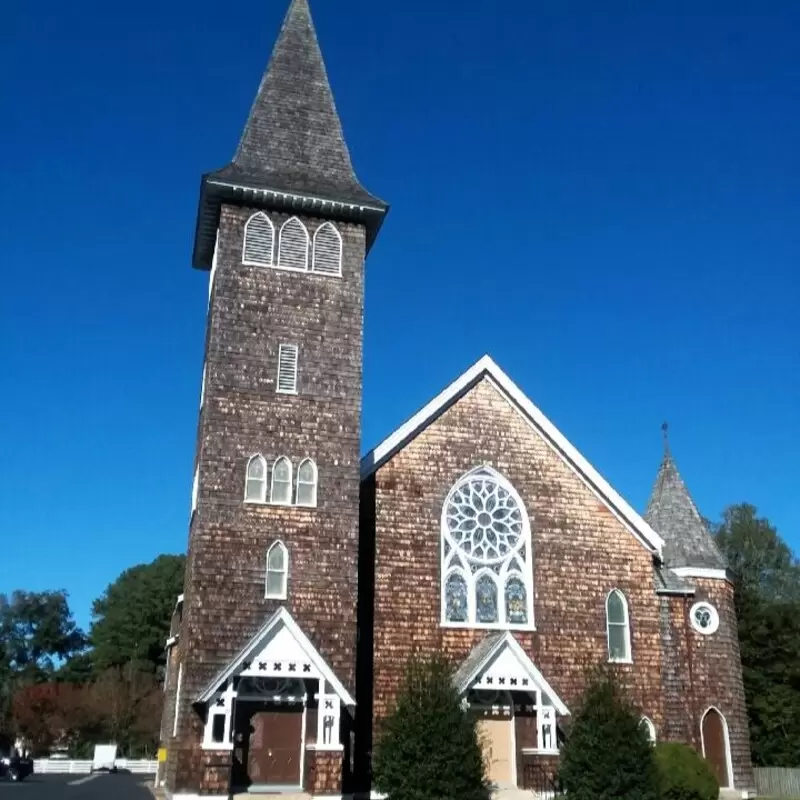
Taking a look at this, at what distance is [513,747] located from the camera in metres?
22.6

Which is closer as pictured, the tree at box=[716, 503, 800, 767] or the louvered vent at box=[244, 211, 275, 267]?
the louvered vent at box=[244, 211, 275, 267]

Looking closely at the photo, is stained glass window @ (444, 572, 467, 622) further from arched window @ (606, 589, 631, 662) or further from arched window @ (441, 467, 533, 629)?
arched window @ (606, 589, 631, 662)

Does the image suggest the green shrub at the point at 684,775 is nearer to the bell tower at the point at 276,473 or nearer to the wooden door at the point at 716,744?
the wooden door at the point at 716,744

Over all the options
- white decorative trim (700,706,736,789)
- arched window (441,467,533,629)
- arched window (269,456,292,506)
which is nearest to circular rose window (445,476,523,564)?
arched window (441,467,533,629)

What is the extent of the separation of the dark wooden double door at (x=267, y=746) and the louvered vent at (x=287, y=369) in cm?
740

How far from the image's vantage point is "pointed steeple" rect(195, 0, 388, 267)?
24.4 m

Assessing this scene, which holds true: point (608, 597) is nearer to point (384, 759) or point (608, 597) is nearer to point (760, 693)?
point (384, 759)

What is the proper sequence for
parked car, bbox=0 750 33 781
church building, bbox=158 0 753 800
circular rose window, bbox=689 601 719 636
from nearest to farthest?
church building, bbox=158 0 753 800 → circular rose window, bbox=689 601 719 636 → parked car, bbox=0 750 33 781

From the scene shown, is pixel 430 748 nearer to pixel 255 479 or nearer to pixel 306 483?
pixel 306 483

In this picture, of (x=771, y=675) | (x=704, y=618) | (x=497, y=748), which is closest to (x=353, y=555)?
(x=497, y=748)

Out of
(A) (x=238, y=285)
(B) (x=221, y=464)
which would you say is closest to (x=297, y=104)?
(A) (x=238, y=285)

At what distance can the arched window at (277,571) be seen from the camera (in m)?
21.4

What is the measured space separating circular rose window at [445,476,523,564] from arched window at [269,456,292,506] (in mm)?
4272

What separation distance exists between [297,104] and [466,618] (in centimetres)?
1507
